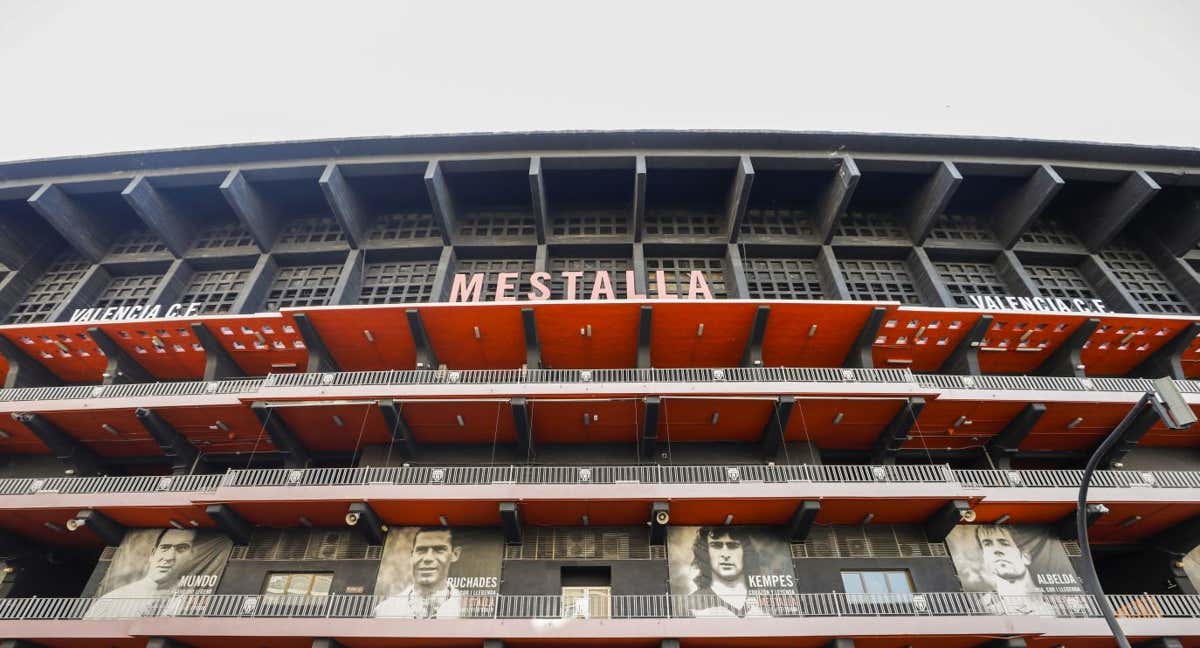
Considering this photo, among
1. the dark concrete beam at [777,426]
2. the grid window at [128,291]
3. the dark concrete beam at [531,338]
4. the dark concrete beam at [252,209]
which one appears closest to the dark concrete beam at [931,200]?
the dark concrete beam at [777,426]

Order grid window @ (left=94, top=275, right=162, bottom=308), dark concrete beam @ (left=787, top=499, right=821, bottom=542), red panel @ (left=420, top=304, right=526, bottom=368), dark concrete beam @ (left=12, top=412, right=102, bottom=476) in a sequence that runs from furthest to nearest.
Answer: grid window @ (left=94, top=275, right=162, bottom=308) < dark concrete beam @ (left=12, top=412, right=102, bottom=476) < red panel @ (left=420, top=304, right=526, bottom=368) < dark concrete beam @ (left=787, top=499, right=821, bottom=542)

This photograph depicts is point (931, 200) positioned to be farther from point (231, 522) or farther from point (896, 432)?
point (231, 522)

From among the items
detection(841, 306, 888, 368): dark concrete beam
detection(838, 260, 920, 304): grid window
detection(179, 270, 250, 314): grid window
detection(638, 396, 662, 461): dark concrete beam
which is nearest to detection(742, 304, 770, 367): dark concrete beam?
detection(841, 306, 888, 368): dark concrete beam

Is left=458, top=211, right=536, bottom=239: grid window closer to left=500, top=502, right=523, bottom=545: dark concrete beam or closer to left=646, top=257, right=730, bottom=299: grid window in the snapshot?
left=646, top=257, right=730, bottom=299: grid window

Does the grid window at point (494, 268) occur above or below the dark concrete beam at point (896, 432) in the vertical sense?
above

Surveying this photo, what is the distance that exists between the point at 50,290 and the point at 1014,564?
44303 mm

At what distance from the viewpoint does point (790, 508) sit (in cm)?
2045

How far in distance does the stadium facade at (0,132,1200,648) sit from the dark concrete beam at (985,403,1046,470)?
0.49ft

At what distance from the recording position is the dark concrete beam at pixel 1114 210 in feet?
89.4

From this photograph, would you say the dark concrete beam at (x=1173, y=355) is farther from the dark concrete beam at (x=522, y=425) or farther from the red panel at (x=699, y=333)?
the dark concrete beam at (x=522, y=425)

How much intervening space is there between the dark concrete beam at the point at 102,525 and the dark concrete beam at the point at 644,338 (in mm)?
20606

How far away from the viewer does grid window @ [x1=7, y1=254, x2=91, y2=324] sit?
28656 millimetres

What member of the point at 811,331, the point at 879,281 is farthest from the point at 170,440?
the point at 879,281

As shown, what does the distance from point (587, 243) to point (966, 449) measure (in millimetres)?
18325
